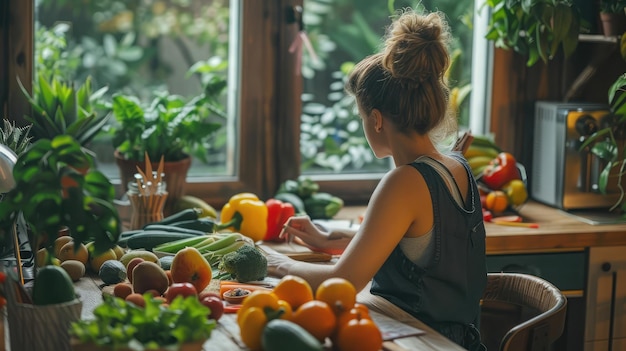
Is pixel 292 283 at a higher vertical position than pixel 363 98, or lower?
lower

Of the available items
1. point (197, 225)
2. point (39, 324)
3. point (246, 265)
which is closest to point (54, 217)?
point (39, 324)

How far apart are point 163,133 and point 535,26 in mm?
1347

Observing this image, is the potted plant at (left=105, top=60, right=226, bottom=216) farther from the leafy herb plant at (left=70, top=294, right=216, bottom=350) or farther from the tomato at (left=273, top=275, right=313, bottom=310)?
the leafy herb plant at (left=70, top=294, right=216, bottom=350)

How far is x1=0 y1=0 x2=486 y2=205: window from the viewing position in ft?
11.5

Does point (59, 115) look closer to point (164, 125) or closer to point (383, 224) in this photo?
point (164, 125)

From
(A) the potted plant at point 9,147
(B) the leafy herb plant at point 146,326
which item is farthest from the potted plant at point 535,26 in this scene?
(B) the leafy herb plant at point 146,326

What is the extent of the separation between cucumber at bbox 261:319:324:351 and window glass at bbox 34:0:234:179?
1790mm

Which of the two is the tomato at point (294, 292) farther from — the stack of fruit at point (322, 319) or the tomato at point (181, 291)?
the tomato at point (181, 291)

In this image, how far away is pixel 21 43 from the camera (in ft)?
10.6

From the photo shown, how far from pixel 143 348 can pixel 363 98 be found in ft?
3.24

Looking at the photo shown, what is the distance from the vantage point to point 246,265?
2393mm

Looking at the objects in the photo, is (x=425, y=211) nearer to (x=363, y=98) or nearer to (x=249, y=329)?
(x=363, y=98)

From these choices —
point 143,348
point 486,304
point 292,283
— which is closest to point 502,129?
point 486,304

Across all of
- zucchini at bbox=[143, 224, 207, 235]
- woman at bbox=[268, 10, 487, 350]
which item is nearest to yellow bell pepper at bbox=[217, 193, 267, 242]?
zucchini at bbox=[143, 224, 207, 235]
